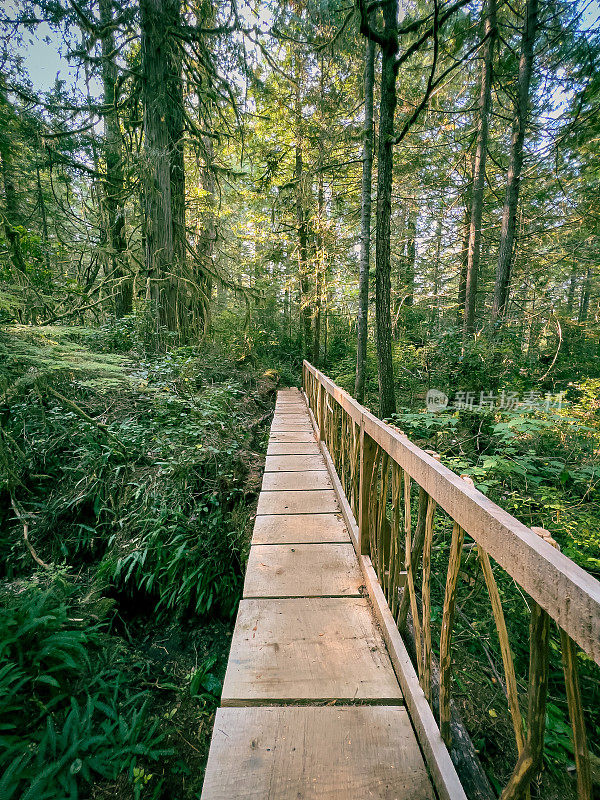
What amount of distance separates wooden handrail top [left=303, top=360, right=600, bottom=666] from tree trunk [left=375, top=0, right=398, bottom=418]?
477cm

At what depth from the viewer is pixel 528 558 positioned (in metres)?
0.74

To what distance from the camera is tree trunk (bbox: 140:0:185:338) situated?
5.82 m

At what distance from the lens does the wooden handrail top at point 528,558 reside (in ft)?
1.92

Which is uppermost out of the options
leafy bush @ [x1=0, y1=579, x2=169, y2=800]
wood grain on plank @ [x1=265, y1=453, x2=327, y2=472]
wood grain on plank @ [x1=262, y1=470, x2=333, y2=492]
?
wood grain on plank @ [x1=265, y1=453, x2=327, y2=472]

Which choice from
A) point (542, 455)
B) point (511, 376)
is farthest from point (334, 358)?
point (542, 455)

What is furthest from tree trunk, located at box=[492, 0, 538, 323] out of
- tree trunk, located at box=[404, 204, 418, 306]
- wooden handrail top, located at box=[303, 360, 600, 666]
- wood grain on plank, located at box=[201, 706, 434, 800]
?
wood grain on plank, located at box=[201, 706, 434, 800]

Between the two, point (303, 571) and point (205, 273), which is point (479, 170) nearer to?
point (205, 273)

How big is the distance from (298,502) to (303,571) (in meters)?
1.05

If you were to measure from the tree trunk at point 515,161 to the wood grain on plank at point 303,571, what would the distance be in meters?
7.44

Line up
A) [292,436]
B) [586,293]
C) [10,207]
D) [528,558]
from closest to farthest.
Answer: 1. [528,558]
2. [292,436]
3. [10,207]
4. [586,293]

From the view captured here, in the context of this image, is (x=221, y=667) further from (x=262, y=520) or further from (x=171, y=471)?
(x=171, y=471)

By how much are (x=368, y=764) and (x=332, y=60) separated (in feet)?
29.3

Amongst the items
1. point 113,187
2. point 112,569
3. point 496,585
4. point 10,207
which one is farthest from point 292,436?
point 10,207

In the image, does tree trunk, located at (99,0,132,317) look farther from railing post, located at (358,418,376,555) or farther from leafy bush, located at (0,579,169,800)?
railing post, located at (358,418,376,555)
